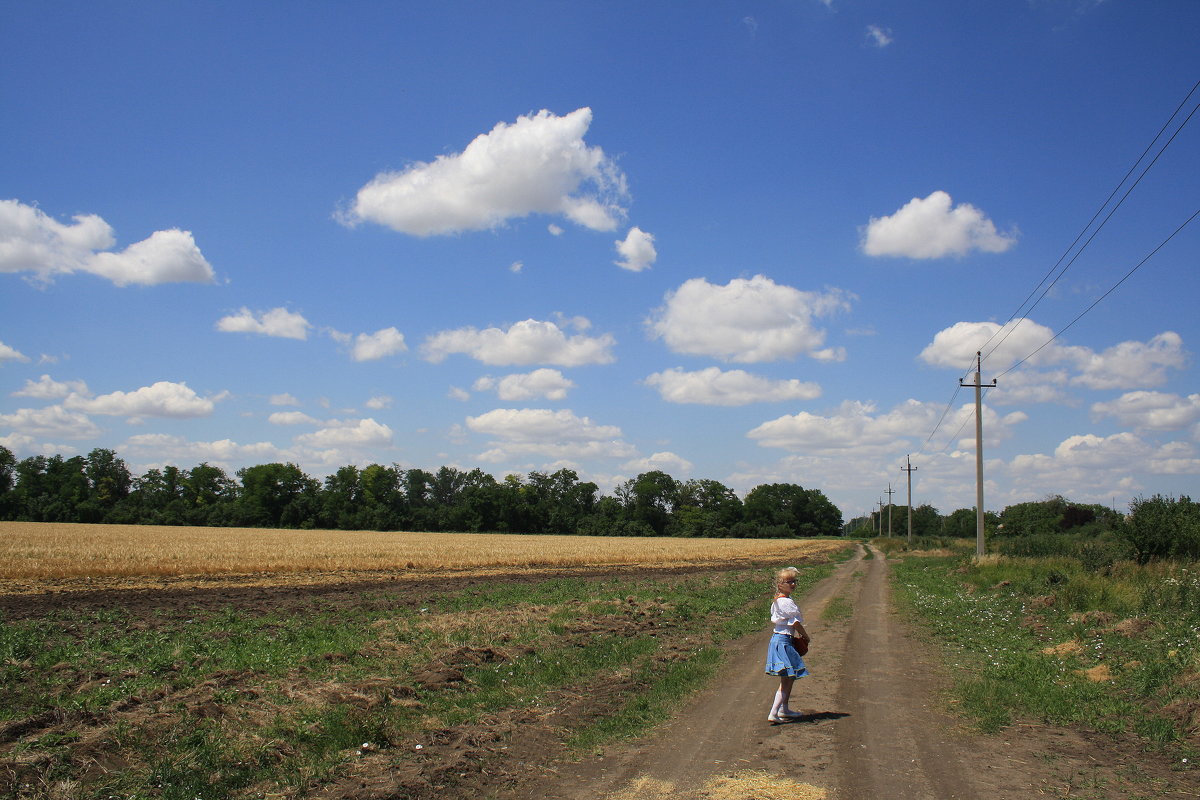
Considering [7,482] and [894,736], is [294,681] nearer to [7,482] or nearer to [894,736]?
[894,736]

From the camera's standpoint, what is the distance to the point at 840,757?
6.88 meters

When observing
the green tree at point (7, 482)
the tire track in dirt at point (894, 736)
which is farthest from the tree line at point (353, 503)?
the tire track in dirt at point (894, 736)

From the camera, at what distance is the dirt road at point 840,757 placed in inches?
240

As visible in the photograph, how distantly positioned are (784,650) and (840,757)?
1591mm

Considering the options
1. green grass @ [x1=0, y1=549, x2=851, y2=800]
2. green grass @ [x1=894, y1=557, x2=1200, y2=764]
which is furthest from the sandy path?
green grass @ [x1=894, y1=557, x2=1200, y2=764]

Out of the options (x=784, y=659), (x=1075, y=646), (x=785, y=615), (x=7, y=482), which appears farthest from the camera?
(x=7, y=482)

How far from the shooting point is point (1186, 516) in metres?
23.6

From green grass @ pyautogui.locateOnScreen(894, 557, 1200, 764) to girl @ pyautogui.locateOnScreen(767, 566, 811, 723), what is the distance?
7.16 ft

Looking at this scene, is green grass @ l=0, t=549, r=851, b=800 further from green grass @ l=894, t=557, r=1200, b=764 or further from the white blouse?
green grass @ l=894, t=557, r=1200, b=764

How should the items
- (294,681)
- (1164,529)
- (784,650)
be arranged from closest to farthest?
(784,650)
(294,681)
(1164,529)

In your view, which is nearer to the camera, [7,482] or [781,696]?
[781,696]

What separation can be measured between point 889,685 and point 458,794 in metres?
6.68

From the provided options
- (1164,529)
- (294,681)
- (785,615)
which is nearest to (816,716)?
(785,615)

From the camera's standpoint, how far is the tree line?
370 ft
